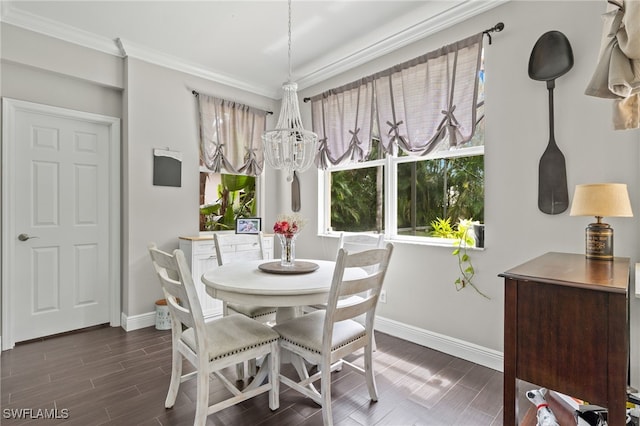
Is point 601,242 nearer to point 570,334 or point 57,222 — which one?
point 570,334

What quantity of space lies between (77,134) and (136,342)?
208 centimetres

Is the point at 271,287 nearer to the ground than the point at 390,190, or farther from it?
nearer to the ground

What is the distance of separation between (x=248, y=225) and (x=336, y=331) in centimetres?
230

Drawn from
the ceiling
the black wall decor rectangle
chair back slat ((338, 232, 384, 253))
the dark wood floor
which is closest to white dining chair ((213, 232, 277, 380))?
the dark wood floor

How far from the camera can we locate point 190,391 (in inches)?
83.1

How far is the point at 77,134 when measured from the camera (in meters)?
3.16

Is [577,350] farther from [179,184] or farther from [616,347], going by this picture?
[179,184]

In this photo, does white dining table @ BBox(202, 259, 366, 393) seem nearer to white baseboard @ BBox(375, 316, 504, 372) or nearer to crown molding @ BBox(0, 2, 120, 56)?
white baseboard @ BBox(375, 316, 504, 372)

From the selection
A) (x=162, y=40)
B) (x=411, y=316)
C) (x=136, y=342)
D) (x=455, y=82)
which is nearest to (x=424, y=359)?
(x=411, y=316)

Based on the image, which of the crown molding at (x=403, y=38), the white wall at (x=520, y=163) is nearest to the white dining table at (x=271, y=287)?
the white wall at (x=520, y=163)

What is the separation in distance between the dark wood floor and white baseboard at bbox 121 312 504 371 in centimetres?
6

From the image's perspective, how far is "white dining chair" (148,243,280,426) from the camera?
5.27ft

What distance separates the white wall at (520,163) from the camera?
2.00m

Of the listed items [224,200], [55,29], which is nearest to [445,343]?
[224,200]
